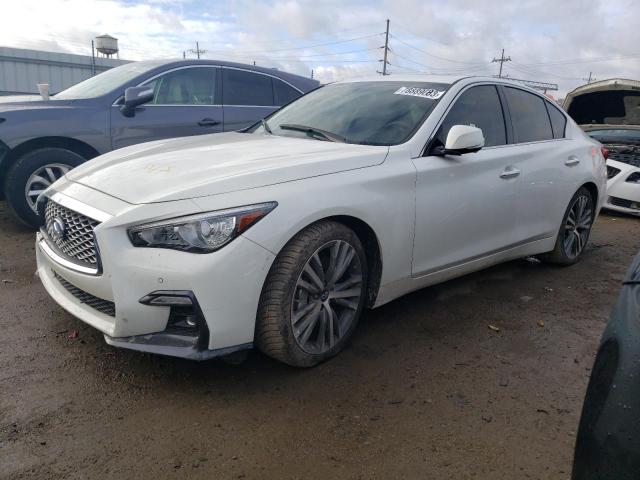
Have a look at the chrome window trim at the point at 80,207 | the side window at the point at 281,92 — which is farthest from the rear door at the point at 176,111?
the chrome window trim at the point at 80,207

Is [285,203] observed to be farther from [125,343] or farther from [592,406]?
[592,406]

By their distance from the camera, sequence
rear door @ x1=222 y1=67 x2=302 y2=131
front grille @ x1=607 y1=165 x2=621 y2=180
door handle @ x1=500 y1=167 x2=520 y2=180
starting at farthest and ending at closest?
front grille @ x1=607 y1=165 x2=621 y2=180
rear door @ x1=222 y1=67 x2=302 y2=131
door handle @ x1=500 y1=167 x2=520 y2=180

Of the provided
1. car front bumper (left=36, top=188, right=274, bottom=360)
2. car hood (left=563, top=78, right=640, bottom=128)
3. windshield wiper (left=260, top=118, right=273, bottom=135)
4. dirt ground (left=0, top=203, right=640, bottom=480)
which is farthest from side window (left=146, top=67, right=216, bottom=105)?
car hood (left=563, top=78, right=640, bottom=128)

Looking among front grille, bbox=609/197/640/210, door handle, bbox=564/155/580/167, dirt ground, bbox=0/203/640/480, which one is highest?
door handle, bbox=564/155/580/167

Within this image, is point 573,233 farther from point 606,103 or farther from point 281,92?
point 606,103

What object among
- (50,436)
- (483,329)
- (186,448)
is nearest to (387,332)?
(483,329)

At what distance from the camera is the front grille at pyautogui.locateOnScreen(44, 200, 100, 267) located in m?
2.58

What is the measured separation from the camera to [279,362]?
9.57 feet

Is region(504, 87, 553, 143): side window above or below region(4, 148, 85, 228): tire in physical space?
above

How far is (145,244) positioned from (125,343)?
0.47 meters

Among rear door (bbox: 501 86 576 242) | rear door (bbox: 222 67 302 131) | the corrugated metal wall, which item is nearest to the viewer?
rear door (bbox: 501 86 576 242)

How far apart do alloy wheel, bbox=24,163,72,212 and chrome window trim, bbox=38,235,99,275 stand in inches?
86.2

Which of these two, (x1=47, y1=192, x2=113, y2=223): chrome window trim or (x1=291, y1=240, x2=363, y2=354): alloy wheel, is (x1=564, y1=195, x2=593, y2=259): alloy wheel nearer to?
(x1=291, y1=240, x2=363, y2=354): alloy wheel

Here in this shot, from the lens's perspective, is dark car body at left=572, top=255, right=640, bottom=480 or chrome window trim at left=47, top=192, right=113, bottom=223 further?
chrome window trim at left=47, top=192, right=113, bottom=223
